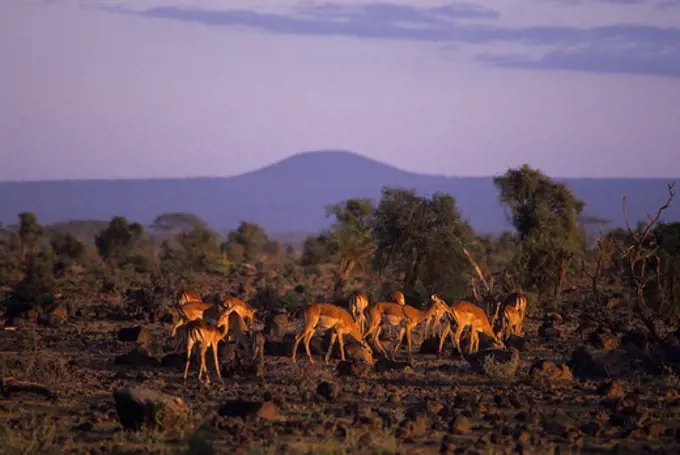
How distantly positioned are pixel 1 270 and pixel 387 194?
59.3ft

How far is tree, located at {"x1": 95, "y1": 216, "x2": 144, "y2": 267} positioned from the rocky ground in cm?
2950

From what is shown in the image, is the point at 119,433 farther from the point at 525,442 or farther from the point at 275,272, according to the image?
the point at 275,272

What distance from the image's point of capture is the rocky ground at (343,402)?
40.7 ft

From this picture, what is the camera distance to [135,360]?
61.3 feet

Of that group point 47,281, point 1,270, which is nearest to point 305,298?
point 47,281

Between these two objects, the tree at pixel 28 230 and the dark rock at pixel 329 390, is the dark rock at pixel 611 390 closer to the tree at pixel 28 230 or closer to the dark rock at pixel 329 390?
the dark rock at pixel 329 390

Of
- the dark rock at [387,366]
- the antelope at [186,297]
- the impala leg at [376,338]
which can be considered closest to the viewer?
the dark rock at [387,366]

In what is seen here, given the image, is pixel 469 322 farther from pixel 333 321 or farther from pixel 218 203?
pixel 218 203

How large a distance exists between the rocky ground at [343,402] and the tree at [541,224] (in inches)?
355

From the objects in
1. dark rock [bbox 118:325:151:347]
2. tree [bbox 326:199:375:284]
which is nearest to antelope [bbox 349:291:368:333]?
dark rock [bbox 118:325:151:347]

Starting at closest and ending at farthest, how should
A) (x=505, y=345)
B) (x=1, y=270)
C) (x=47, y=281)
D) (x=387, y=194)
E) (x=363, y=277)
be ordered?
(x=505, y=345) < (x=387, y=194) < (x=47, y=281) < (x=1, y=270) < (x=363, y=277)

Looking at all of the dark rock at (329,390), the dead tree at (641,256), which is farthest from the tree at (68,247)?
the dead tree at (641,256)

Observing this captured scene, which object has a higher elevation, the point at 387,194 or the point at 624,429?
the point at 387,194

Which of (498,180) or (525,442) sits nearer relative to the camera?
(525,442)
